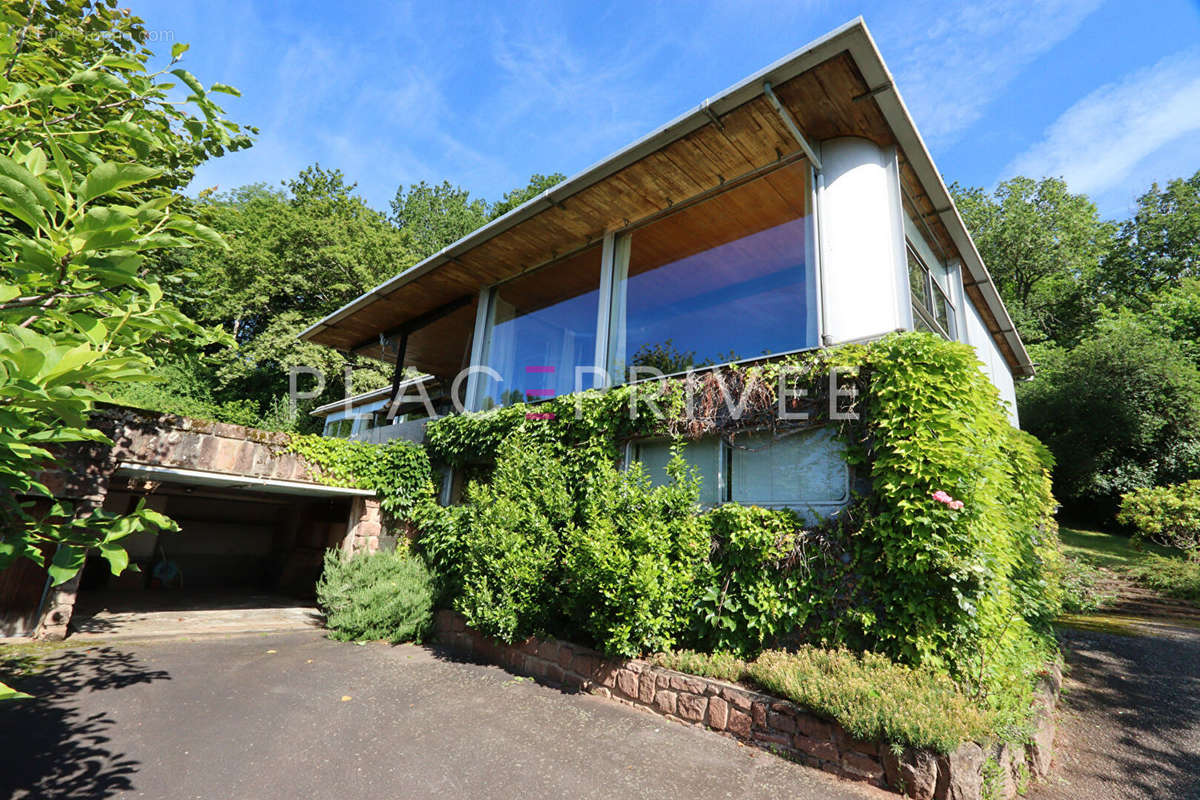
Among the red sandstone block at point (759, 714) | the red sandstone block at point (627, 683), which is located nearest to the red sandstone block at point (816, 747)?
the red sandstone block at point (759, 714)

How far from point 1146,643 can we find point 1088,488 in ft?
43.0

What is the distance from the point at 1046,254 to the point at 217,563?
38.2 m

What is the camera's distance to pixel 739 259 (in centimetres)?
757

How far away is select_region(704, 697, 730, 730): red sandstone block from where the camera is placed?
4559mm

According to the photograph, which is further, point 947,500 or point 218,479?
point 218,479

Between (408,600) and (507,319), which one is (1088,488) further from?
(408,600)

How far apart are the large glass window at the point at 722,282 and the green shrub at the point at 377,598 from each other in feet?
14.3

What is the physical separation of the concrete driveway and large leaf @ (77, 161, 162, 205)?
380 centimetres

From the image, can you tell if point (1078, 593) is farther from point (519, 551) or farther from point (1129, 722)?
point (519, 551)

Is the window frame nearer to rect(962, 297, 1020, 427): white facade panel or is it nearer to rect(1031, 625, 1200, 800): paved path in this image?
rect(962, 297, 1020, 427): white facade panel

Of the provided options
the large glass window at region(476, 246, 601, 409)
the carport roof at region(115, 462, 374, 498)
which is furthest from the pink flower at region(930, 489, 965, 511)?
the carport roof at region(115, 462, 374, 498)

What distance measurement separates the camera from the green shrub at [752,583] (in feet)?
16.4

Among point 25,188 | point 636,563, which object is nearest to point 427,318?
point 636,563

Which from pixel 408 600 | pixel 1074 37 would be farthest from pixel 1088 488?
pixel 408 600
